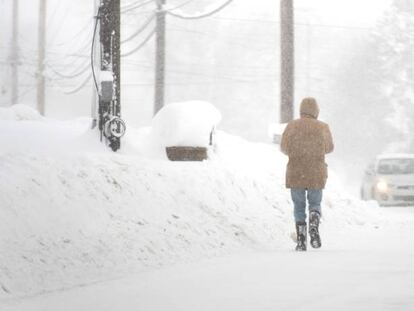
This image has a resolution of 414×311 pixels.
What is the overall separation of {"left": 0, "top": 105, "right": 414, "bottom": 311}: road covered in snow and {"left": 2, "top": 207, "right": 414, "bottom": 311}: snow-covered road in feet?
0.04

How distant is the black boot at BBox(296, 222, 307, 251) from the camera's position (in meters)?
8.88

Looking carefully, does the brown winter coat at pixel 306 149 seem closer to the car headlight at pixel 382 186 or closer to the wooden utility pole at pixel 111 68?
the wooden utility pole at pixel 111 68

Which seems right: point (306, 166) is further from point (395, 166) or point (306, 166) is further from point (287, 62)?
point (395, 166)

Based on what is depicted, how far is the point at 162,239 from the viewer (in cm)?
837

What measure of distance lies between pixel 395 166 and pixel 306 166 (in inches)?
468

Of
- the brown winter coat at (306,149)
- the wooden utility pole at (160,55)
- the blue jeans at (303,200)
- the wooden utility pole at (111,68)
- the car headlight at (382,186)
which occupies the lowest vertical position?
the car headlight at (382,186)

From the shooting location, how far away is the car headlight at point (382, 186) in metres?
19.1

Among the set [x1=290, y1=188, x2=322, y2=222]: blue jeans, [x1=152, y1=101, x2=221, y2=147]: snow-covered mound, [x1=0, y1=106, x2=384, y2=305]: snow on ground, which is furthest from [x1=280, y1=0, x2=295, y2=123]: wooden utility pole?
[x1=290, y1=188, x2=322, y2=222]: blue jeans

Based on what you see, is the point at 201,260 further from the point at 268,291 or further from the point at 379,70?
the point at 379,70

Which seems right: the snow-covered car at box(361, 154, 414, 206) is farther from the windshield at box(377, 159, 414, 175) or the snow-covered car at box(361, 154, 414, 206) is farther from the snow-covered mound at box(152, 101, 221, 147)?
the snow-covered mound at box(152, 101, 221, 147)

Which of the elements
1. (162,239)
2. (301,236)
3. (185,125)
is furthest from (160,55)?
(162,239)

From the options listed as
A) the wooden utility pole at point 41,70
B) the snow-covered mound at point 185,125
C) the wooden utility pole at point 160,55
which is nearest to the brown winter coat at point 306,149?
the snow-covered mound at point 185,125

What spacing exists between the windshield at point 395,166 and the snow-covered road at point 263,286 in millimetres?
11732

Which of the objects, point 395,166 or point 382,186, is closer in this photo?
point 382,186
